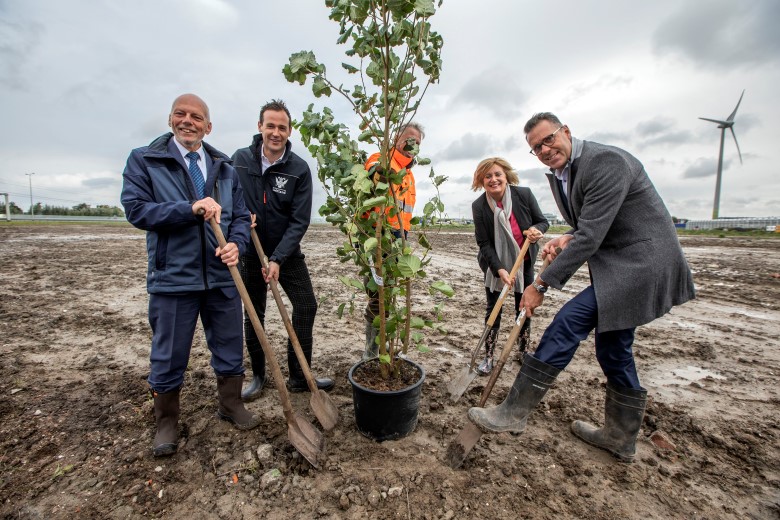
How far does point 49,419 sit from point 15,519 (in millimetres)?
1103

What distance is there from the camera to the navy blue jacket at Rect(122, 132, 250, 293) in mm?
2494

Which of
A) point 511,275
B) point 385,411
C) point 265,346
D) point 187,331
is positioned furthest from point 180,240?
point 511,275

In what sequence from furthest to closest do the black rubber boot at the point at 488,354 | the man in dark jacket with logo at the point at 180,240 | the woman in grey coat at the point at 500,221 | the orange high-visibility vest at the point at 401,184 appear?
the black rubber boot at the point at 488,354
the woman in grey coat at the point at 500,221
the orange high-visibility vest at the point at 401,184
the man in dark jacket with logo at the point at 180,240

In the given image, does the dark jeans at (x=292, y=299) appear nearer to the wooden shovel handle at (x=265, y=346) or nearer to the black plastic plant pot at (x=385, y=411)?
the wooden shovel handle at (x=265, y=346)

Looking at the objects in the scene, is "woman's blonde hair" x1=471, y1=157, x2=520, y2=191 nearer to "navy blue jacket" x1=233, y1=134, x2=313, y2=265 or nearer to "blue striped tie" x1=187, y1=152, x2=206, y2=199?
"navy blue jacket" x1=233, y1=134, x2=313, y2=265

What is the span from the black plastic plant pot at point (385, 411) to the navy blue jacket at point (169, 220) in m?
1.33

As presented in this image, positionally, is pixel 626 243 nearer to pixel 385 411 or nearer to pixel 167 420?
pixel 385 411

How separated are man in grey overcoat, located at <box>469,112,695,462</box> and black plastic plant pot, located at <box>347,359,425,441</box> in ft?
1.58

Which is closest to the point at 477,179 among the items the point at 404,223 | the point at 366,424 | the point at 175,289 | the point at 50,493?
the point at 404,223

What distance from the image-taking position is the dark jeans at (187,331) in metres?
2.63

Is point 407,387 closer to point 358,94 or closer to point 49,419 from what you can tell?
point 358,94

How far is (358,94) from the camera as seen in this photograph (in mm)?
2713

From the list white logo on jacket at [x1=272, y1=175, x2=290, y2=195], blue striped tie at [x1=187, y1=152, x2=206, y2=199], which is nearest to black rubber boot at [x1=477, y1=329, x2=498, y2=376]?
white logo on jacket at [x1=272, y1=175, x2=290, y2=195]

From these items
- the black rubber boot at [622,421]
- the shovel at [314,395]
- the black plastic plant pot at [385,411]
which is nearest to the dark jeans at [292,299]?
the shovel at [314,395]
